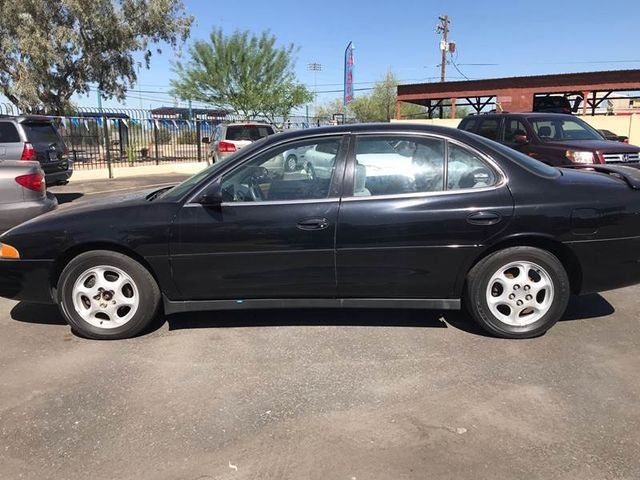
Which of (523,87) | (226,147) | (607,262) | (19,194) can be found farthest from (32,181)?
(523,87)

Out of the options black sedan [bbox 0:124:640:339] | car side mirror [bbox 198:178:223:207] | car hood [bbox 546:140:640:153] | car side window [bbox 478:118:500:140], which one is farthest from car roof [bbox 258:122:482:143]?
car side window [bbox 478:118:500:140]

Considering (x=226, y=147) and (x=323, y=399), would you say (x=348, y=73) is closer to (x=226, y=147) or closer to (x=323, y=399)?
(x=226, y=147)

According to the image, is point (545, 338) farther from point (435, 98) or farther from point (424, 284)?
point (435, 98)

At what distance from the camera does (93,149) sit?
23266 mm

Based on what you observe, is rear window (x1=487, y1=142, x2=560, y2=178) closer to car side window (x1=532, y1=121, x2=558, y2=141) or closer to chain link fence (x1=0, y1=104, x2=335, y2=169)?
car side window (x1=532, y1=121, x2=558, y2=141)

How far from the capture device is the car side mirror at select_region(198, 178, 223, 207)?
401cm

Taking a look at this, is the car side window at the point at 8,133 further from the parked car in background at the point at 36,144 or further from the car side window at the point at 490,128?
the car side window at the point at 490,128

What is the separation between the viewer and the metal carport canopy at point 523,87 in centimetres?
2672

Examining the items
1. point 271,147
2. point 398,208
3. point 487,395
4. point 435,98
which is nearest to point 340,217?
point 398,208

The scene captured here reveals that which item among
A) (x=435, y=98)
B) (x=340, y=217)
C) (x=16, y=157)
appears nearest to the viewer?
(x=340, y=217)

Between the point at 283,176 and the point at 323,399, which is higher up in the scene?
the point at 283,176

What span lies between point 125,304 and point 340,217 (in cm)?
175

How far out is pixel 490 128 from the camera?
11062 mm

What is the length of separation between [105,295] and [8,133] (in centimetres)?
897
